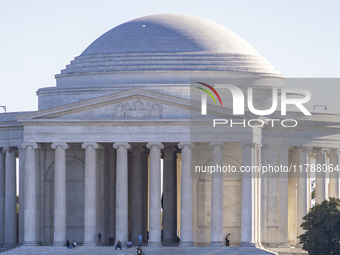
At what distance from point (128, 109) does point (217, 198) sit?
14.8 meters

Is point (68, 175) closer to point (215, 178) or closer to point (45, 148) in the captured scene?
point (45, 148)

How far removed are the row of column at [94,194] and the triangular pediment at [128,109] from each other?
10.9ft

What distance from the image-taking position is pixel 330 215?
183m

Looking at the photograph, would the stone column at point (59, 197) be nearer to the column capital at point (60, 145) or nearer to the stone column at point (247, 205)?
the column capital at point (60, 145)

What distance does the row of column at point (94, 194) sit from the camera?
7461 inches

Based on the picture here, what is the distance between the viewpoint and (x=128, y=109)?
190 meters

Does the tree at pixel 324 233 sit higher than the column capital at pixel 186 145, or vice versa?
the column capital at pixel 186 145

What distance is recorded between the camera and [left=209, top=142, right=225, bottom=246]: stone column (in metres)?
189

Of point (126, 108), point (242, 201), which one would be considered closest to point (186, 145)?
point (126, 108)

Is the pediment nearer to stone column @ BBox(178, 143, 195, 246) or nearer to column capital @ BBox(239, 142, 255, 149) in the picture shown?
stone column @ BBox(178, 143, 195, 246)

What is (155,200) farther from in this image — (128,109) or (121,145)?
(128,109)

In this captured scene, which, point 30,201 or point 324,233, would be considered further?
point 30,201

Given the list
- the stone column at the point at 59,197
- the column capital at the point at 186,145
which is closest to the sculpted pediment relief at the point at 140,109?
the column capital at the point at 186,145

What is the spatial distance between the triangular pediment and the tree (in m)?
16.5
